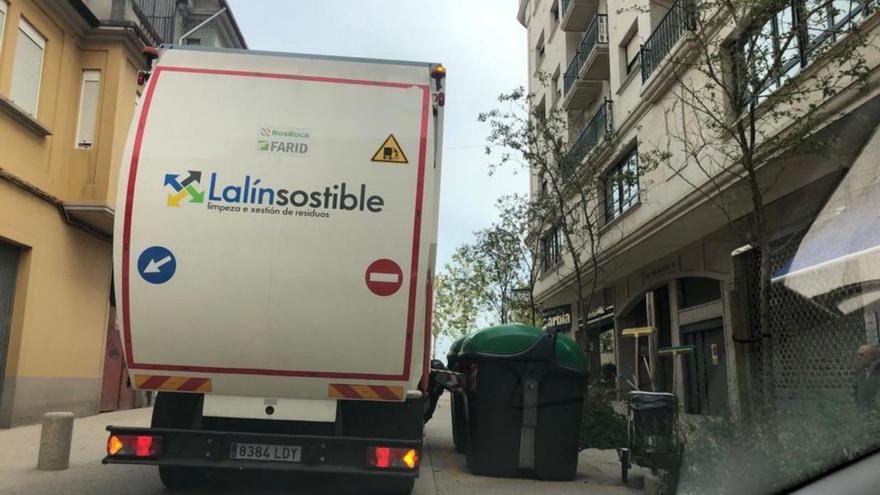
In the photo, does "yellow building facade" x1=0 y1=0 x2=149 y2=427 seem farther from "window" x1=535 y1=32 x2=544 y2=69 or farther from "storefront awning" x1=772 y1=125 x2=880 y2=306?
"window" x1=535 y1=32 x2=544 y2=69

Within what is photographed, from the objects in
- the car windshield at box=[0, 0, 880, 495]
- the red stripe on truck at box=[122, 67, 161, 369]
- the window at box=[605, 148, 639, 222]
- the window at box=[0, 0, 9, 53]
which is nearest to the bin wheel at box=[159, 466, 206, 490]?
the car windshield at box=[0, 0, 880, 495]

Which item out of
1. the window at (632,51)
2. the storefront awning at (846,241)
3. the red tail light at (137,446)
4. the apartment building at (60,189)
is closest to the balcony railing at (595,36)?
the window at (632,51)

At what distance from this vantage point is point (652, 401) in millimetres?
7094

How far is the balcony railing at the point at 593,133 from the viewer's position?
50.6 feet

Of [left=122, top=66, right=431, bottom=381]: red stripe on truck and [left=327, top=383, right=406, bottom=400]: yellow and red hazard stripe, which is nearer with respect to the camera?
[left=122, top=66, right=431, bottom=381]: red stripe on truck

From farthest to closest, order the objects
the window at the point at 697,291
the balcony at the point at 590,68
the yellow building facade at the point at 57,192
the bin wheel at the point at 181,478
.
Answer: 1. the balcony at the point at 590,68
2. the window at the point at 697,291
3. the yellow building facade at the point at 57,192
4. the bin wheel at the point at 181,478

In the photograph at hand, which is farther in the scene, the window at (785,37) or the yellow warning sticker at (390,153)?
the window at (785,37)

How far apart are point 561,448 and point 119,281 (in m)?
4.55

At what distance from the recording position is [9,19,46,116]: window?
11.1m

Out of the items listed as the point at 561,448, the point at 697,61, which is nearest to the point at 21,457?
the point at 561,448

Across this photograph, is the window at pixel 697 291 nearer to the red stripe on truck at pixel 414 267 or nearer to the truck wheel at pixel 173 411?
the red stripe on truck at pixel 414 267

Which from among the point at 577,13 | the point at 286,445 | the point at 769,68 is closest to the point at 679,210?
the point at 769,68

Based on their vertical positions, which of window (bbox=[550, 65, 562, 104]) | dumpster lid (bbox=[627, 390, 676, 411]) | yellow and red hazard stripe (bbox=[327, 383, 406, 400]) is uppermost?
window (bbox=[550, 65, 562, 104])

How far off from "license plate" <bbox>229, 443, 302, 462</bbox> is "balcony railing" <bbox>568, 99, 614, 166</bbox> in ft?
36.7
